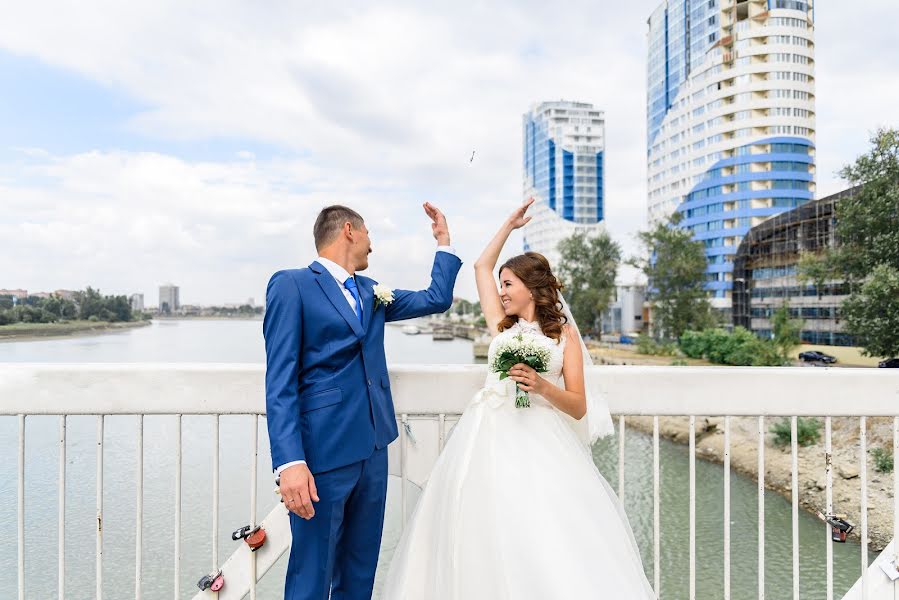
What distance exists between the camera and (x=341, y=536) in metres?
1.87

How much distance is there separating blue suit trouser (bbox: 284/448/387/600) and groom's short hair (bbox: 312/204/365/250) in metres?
0.72

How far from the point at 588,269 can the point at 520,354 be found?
43864 mm

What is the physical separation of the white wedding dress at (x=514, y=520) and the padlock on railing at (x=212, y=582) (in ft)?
2.18

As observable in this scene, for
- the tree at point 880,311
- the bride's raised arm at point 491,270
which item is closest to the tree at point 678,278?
the tree at point 880,311

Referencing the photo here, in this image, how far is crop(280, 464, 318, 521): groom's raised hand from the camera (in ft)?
5.23

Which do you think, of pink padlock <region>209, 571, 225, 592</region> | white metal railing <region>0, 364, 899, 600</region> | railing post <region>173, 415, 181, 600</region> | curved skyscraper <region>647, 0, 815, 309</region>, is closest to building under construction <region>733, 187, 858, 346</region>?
curved skyscraper <region>647, 0, 815, 309</region>

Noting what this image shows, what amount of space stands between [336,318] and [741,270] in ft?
152

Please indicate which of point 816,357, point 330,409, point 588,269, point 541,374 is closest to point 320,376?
point 330,409

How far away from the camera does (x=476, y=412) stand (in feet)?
6.75

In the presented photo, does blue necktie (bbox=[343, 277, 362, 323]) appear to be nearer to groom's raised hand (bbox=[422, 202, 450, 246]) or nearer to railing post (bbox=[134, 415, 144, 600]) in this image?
groom's raised hand (bbox=[422, 202, 450, 246])

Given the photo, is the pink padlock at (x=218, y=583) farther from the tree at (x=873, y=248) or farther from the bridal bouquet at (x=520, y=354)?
the tree at (x=873, y=248)

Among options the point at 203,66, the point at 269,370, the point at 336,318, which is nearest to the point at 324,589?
the point at 269,370

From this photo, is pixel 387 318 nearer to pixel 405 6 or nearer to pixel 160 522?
pixel 405 6

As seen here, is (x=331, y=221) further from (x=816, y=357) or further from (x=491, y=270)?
(x=816, y=357)
